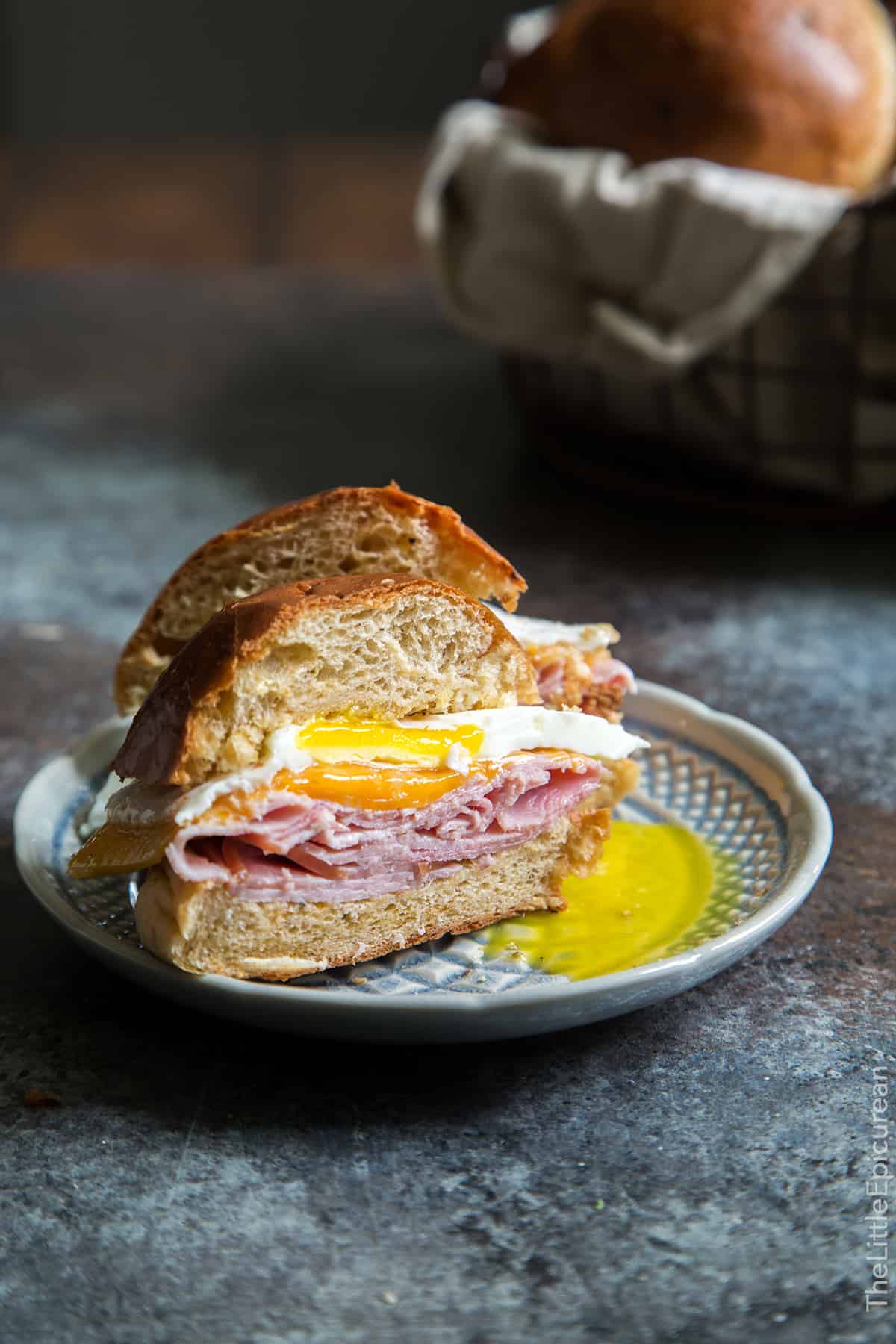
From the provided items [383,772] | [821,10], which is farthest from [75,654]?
[821,10]

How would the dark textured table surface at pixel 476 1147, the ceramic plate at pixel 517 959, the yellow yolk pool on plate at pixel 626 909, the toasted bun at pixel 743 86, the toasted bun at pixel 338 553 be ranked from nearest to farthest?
the dark textured table surface at pixel 476 1147, the ceramic plate at pixel 517 959, the yellow yolk pool on plate at pixel 626 909, the toasted bun at pixel 338 553, the toasted bun at pixel 743 86

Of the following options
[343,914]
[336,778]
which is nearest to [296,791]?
[336,778]

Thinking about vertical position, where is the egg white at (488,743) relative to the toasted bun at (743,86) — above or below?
below

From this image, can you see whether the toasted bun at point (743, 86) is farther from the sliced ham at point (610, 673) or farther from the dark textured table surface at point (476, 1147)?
the sliced ham at point (610, 673)

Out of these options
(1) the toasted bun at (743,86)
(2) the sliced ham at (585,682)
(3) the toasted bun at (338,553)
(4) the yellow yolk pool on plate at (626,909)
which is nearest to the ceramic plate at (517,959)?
(4) the yellow yolk pool on plate at (626,909)

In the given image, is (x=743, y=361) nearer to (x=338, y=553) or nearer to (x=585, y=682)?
(x=585, y=682)

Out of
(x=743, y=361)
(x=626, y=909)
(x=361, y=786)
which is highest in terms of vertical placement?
(x=361, y=786)

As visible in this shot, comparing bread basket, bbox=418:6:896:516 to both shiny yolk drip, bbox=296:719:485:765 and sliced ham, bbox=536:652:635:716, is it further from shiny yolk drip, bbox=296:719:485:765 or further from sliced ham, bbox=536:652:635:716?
shiny yolk drip, bbox=296:719:485:765
